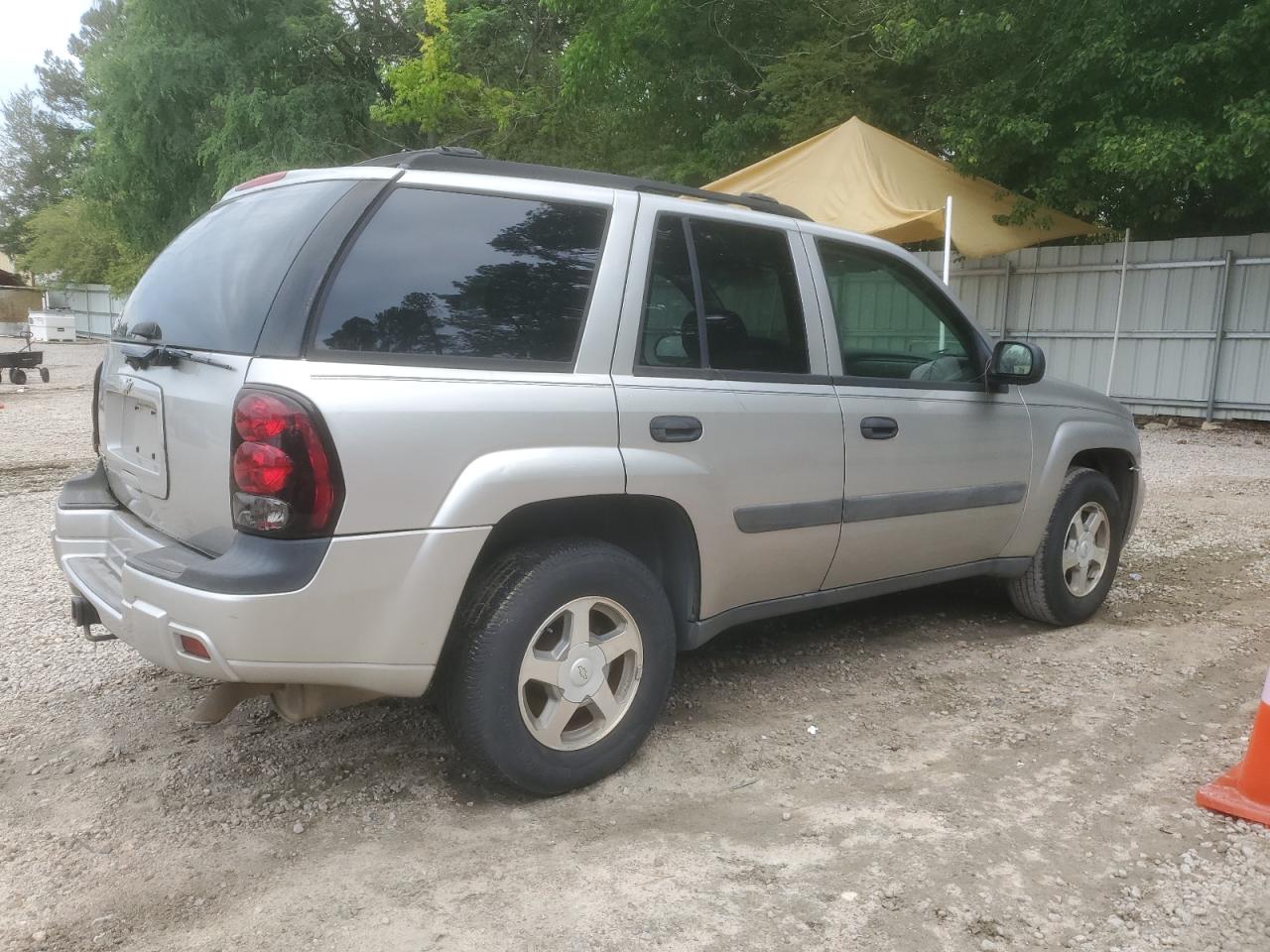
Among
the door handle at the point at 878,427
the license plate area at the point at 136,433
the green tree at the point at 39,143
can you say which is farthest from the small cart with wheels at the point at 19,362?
the green tree at the point at 39,143

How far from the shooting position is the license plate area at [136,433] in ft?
8.93

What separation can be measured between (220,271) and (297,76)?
67.9 feet

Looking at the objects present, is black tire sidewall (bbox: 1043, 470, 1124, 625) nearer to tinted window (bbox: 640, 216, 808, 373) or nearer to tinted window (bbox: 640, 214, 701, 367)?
tinted window (bbox: 640, 216, 808, 373)

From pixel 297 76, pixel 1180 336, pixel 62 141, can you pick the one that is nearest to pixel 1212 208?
pixel 1180 336

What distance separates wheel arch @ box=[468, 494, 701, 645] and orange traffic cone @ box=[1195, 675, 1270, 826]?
1629mm

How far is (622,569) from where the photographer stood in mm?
2906

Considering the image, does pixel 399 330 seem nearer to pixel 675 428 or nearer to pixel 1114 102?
pixel 675 428

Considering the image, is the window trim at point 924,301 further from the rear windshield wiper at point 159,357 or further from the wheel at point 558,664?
the rear windshield wiper at point 159,357

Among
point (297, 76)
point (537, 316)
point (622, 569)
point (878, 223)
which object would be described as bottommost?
point (622, 569)

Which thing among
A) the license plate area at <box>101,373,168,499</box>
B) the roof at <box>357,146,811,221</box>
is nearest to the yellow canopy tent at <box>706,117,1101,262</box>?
the roof at <box>357,146,811,221</box>

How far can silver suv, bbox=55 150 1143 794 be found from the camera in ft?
7.88

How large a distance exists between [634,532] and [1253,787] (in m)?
1.98

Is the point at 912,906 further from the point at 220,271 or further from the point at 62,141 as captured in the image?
the point at 62,141

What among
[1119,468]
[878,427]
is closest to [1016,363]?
[878,427]
